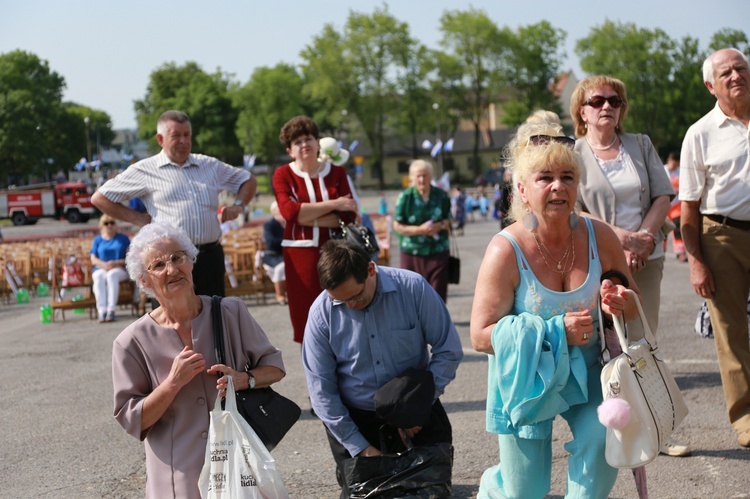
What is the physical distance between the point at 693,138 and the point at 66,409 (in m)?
A: 5.25

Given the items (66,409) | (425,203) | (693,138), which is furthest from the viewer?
(425,203)

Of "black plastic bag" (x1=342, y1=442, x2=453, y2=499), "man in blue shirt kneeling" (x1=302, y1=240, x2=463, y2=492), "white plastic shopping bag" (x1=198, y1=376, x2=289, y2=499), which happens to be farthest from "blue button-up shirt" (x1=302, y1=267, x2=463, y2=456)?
"white plastic shopping bag" (x1=198, y1=376, x2=289, y2=499)

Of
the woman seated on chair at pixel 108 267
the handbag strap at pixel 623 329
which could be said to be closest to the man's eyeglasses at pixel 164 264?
the handbag strap at pixel 623 329

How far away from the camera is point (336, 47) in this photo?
90.4m

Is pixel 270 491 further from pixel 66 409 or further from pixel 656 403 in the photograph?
pixel 66 409

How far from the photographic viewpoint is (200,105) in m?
98.9

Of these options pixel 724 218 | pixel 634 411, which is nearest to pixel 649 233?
pixel 724 218

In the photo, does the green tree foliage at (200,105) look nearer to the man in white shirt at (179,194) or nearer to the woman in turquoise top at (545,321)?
the man in white shirt at (179,194)

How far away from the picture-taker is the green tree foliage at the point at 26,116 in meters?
79.9

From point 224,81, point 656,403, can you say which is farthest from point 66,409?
point 224,81

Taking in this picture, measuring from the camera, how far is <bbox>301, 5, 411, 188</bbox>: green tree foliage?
8906 centimetres

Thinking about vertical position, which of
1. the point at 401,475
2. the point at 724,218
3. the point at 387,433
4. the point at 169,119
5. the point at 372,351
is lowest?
the point at 401,475

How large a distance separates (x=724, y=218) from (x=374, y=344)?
2.39 meters

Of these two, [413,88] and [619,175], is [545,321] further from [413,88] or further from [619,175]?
[413,88]
